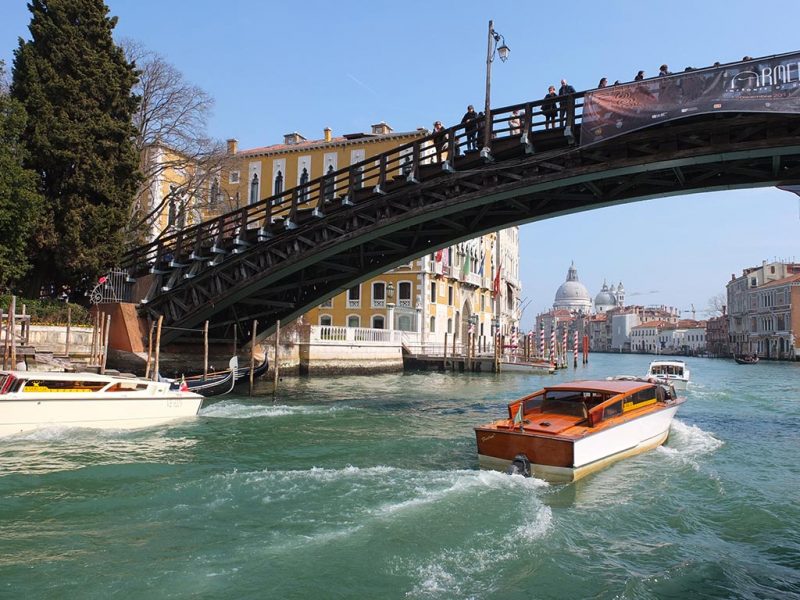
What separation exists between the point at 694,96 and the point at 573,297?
584ft

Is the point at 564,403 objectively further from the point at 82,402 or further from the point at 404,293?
the point at 404,293

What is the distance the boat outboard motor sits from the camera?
350 inches

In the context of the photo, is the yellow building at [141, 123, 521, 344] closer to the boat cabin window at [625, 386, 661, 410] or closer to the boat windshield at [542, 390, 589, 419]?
the boat cabin window at [625, 386, 661, 410]

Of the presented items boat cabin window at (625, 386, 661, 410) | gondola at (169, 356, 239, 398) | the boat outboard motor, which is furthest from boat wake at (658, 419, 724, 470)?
gondola at (169, 356, 239, 398)

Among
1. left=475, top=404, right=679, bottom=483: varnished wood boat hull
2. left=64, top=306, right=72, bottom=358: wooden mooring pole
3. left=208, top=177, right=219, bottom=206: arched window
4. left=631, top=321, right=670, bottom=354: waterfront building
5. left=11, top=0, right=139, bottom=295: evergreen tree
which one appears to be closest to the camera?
left=475, top=404, right=679, bottom=483: varnished wood boat hull

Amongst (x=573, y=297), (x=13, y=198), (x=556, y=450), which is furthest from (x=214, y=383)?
(x=573, y=297)

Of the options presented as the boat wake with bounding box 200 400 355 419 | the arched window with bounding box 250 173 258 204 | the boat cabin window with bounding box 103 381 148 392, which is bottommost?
the boat wake with bounding box 200 400 355 419

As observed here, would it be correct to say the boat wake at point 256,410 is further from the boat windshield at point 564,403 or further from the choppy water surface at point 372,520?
the boat windshield at point 564,403

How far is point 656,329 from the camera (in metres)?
125

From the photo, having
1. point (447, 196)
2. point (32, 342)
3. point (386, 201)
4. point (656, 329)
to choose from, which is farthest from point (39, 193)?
point (656, 329)

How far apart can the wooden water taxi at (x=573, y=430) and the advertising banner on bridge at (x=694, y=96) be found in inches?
192

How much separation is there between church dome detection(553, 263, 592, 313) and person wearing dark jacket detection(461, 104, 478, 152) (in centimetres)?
17165

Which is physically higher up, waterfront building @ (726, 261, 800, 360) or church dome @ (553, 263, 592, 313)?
church dome @ (553, 263, 592, 313)

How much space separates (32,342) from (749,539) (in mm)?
17722
